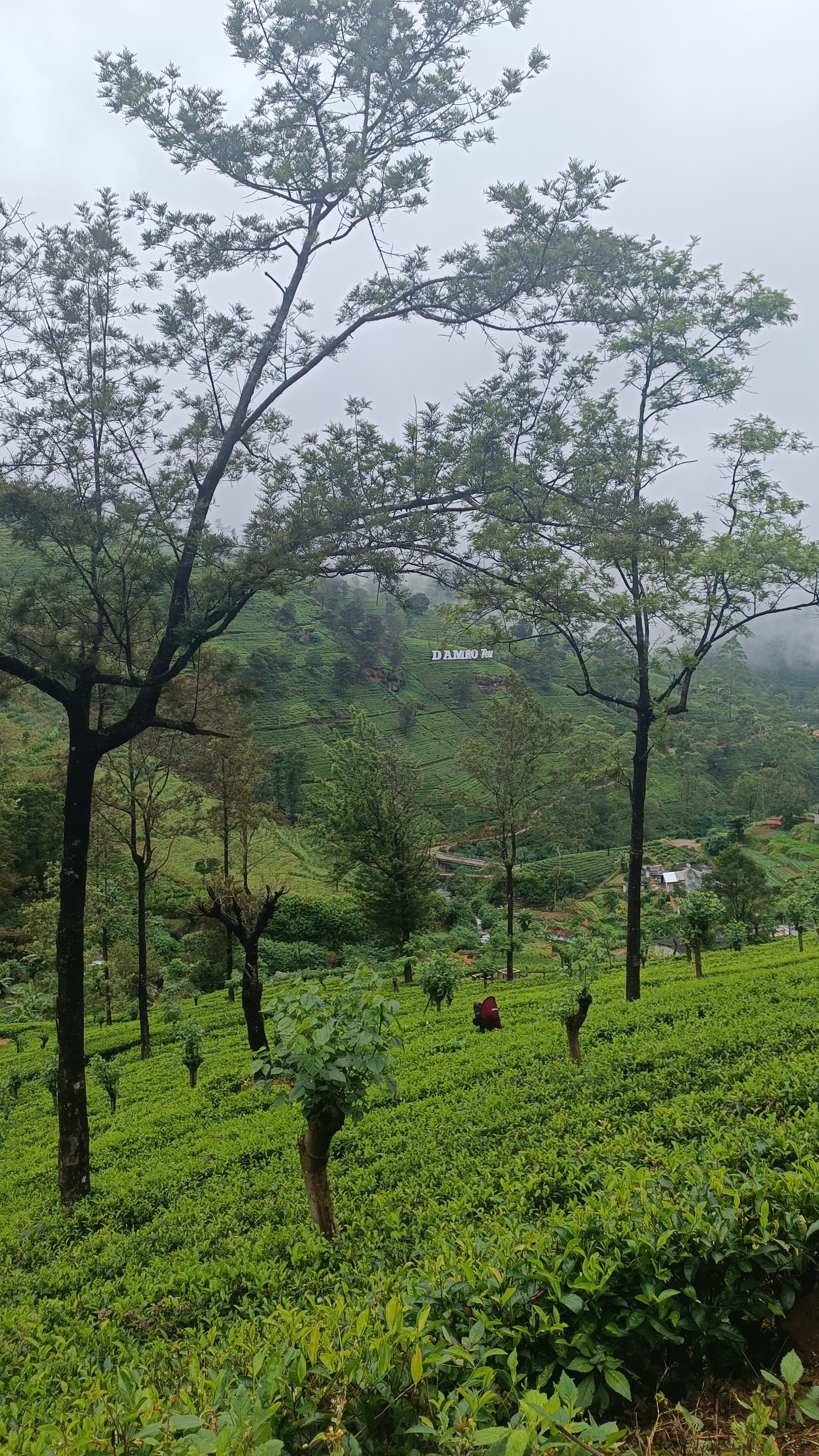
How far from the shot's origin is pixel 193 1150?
8062 mm

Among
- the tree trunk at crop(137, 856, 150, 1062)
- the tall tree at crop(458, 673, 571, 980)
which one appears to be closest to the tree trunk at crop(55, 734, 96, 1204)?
the tree trunk at crop(137, 856, 150, 1062)

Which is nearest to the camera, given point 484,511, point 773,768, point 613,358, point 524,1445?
point 524,1445

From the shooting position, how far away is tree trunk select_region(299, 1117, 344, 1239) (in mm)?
4688

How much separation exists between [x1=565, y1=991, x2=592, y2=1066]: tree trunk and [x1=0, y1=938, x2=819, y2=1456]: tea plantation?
0.54 feet

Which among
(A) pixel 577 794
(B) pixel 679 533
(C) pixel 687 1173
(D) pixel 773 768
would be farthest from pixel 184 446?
(D) pixel 773 768

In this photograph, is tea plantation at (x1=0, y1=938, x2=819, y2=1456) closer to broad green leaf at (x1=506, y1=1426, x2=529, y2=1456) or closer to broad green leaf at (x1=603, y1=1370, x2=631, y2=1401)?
broad green leaf at (x1=603, y1=1370, x2=631, y2=1401)

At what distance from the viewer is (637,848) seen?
11.9 m

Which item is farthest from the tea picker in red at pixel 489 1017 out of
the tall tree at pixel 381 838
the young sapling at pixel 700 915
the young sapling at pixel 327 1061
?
the tall tree at pixel 381 838

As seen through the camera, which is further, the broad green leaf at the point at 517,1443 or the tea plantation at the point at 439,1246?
the tea plantation at the point at 439,1246

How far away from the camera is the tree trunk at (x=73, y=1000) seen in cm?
687

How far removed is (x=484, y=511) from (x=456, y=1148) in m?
6.08

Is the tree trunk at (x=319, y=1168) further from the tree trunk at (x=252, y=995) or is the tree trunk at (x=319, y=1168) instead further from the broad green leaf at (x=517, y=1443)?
the tree trunk at (x=252, y=995)

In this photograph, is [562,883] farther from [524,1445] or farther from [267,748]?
[524,1445]

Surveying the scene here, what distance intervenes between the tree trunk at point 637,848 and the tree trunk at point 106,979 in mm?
16240
